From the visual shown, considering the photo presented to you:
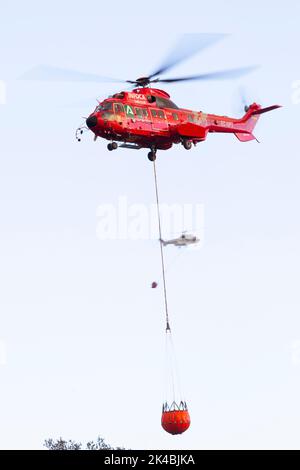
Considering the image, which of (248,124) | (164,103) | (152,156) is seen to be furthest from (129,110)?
(248,124)

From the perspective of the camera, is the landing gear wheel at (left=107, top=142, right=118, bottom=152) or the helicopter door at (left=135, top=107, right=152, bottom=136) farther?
the helicopter door at (left=135, top=107, right=152, bottom=136)

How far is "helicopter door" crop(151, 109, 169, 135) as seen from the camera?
284 feet

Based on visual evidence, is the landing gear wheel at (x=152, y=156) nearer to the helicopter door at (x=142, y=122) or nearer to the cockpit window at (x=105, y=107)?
the helicopter door at (x=142, y=122)

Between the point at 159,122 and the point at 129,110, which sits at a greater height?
the point at 129,110

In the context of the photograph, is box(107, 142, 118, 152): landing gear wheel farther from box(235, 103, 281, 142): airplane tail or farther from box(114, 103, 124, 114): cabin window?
box(235, 103, 281, 142): airplane tail

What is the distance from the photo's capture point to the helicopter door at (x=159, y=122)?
284ft

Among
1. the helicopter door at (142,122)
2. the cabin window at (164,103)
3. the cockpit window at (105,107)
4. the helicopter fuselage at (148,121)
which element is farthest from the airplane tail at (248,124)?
the cockpit window at (105,107)

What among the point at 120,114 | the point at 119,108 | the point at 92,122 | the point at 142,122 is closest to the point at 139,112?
the point at 142,122

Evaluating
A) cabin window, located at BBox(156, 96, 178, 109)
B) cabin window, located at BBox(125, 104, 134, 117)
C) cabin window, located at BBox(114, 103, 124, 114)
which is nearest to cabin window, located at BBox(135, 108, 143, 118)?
cabin window, located at BBox(125, 104, 134, 117)

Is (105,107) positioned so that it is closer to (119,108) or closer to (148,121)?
(119,108)

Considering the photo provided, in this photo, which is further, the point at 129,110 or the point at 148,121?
the point at 148,121

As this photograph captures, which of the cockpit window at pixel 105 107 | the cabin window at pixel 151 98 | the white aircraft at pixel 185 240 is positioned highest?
the cabin window at pixel 151 98

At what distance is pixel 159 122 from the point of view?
8694cm
